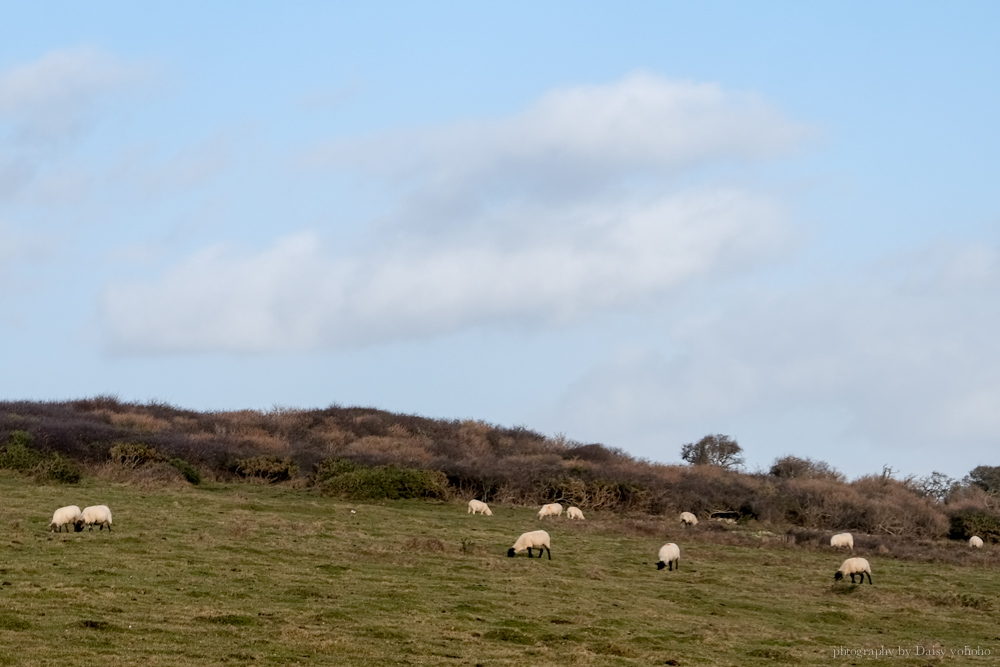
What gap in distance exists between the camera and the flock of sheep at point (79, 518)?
86.4 feet

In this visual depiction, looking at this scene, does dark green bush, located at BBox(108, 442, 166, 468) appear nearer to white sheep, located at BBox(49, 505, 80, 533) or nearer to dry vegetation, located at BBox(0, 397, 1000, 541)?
dry vegetation, located at BBox(0, 397, 1000, 541)

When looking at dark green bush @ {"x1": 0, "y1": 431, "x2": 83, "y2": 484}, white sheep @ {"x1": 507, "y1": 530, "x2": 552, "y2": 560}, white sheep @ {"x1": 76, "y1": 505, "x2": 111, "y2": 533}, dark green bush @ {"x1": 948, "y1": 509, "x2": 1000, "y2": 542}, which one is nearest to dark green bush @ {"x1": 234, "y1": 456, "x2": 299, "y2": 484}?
dark green bush @ {"x1": 0, "y1": 431, "x2": 83, "y2": 484}

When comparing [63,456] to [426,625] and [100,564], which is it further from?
[426,625]

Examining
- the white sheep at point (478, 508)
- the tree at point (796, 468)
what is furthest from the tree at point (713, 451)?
the white sheep at point (478, 508)

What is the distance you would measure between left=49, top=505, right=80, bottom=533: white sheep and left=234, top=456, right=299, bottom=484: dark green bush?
Result: 20.8 metres

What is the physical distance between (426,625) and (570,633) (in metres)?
2.53

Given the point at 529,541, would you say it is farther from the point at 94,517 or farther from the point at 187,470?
the point at 187,470

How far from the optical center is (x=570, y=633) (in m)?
19.4

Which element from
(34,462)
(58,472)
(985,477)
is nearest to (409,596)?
(58,472)

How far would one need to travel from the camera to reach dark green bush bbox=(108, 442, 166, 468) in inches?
1721

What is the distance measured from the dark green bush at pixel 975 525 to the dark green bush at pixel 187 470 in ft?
113

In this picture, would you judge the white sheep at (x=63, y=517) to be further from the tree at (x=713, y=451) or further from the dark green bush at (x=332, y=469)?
the tree at (x=713, y=451)

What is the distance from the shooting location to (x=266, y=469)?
4781 cm

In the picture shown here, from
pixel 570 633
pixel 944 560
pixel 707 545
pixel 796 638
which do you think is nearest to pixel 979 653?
pixel 796 638
